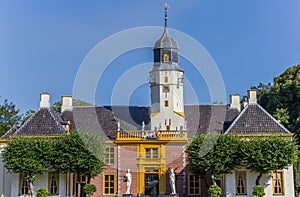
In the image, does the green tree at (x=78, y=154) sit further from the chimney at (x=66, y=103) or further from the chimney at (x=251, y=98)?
the chimney at (x=251, y=98)

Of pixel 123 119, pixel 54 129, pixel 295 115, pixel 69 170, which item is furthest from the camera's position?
pixel 295 115

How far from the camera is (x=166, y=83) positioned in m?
38.9

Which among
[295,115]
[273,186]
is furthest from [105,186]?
[295,115]

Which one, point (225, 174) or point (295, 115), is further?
point (295, 115)

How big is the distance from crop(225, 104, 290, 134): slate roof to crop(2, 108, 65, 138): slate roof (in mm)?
11540

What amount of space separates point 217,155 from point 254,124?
4009 mm

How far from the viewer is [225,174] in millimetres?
32750

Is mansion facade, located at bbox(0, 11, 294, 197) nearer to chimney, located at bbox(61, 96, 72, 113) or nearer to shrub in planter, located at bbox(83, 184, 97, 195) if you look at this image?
chimney, located at bbox(61, 96, 72, 113)

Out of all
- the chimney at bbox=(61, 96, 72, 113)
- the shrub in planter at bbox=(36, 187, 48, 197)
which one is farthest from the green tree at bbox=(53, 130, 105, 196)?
the chimney at bbox=(61, 96, 72, 113)

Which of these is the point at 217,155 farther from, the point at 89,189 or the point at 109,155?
the point at 89,189

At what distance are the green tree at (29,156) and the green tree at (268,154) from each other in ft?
40.8

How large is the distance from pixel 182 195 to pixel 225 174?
3.78 metres

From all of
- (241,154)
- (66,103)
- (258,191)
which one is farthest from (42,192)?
(258,191)

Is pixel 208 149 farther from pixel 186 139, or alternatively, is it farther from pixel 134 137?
pixel 134 137
